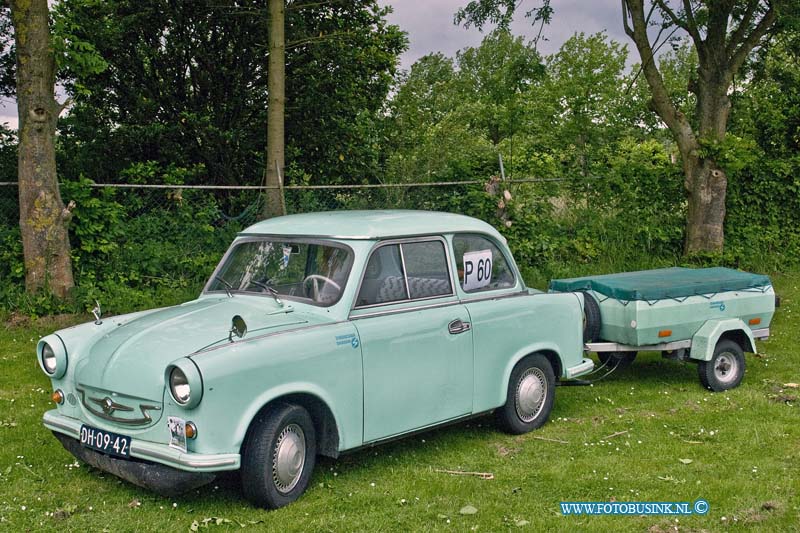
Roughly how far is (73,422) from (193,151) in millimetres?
10681

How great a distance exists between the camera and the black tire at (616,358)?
8453 millimetres

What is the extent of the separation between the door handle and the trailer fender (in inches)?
112

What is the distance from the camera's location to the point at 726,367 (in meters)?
8.24

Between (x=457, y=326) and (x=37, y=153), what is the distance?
6945 mm

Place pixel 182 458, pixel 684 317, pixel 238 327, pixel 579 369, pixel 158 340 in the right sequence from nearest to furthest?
pixel 182 458
pixel 238 327
pixel 158 340
pixel 579 369
pixel 684 317

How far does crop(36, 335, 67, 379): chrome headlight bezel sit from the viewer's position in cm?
559

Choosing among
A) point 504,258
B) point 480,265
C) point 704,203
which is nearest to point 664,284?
point 504,258

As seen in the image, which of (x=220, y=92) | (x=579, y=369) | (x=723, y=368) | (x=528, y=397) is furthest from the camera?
(x=220, y=92)

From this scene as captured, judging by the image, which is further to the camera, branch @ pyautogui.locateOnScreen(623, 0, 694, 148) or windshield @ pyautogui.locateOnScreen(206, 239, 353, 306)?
branch @ pyautogui.locateOnScreen(623, 0, 694, 148)

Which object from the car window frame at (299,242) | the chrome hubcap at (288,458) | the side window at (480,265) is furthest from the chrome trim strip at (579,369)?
the chrome hubcap at (288,458)

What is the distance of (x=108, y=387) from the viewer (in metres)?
5.12

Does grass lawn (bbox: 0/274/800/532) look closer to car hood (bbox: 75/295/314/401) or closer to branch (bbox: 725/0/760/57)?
car hood (bbox: 75/295/314/401)

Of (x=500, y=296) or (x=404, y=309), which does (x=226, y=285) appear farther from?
(x=500, y=296)

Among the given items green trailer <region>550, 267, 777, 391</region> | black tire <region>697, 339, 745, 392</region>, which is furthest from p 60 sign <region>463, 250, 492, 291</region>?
black tire <region>697, 339, 745, 392</region>
